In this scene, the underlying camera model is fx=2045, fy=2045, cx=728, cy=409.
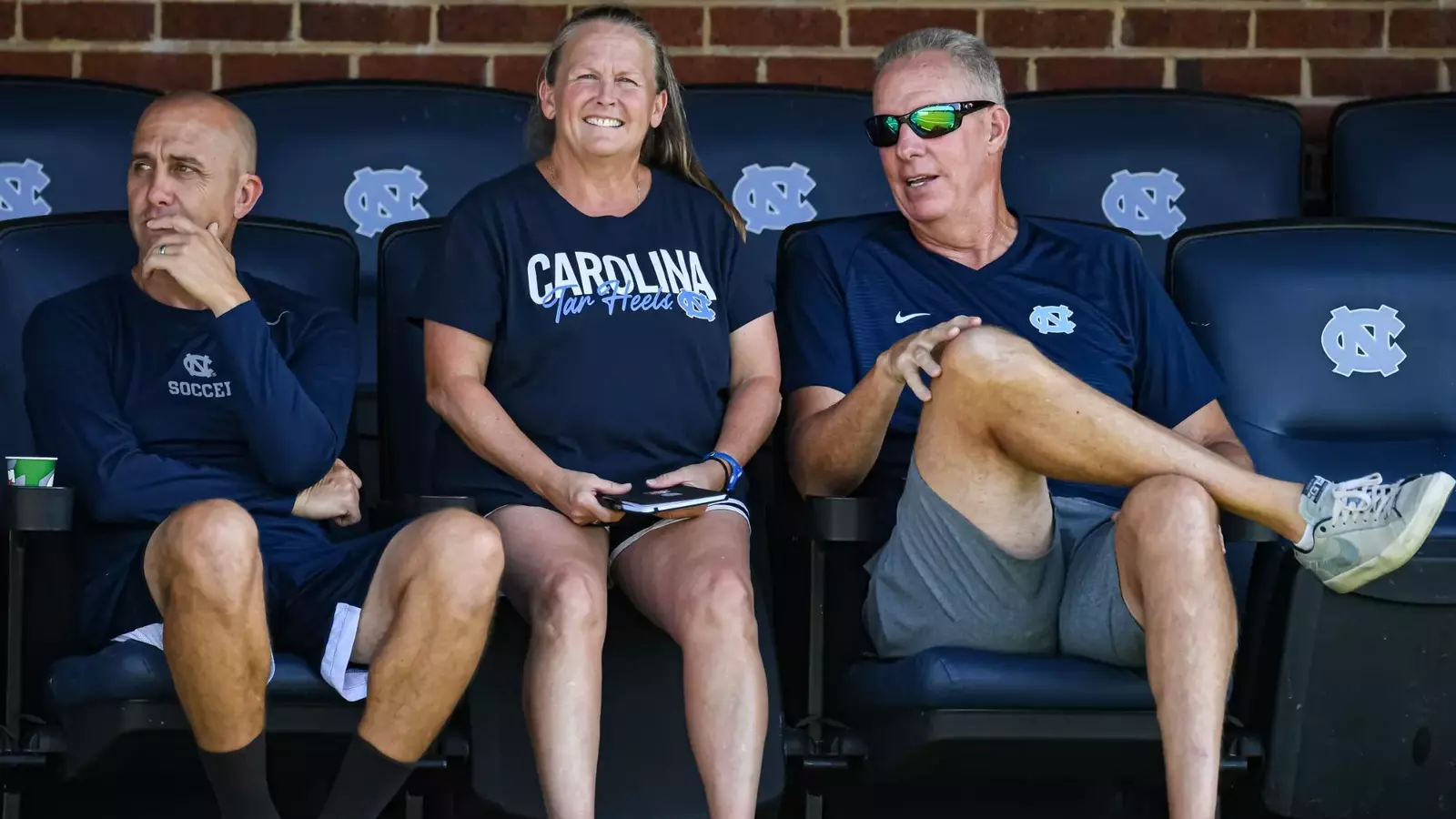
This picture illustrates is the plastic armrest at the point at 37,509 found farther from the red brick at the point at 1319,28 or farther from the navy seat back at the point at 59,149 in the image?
the red brick at the point at 1319,28

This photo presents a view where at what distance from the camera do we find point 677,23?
13.1 ft

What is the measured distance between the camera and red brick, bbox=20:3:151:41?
396 cm

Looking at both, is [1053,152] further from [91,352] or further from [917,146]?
[91,352]

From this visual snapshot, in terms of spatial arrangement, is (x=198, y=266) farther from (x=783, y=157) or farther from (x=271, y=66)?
(x=271, y=66)

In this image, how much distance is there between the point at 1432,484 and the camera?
92.1 inches

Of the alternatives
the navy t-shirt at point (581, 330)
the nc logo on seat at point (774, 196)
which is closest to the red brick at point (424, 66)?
the nc logo on seat at point (774, 196)

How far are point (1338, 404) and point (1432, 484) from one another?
605 mm

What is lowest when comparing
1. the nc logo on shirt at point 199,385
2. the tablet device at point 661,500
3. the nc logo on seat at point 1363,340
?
the tablet device at point 661,500

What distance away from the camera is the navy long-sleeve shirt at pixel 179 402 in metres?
2.51

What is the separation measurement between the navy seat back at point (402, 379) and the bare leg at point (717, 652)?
0.46 metres

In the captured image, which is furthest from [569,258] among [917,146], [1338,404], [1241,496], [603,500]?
[1338,404]

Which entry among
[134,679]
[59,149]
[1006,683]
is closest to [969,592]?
[1006,683]

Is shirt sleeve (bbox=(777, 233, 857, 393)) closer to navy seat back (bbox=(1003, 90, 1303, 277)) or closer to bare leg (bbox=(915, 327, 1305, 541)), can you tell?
bare leg (bbox=(915, 327, 1305, 541))

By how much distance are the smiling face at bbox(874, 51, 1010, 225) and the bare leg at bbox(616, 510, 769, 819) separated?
70cm
